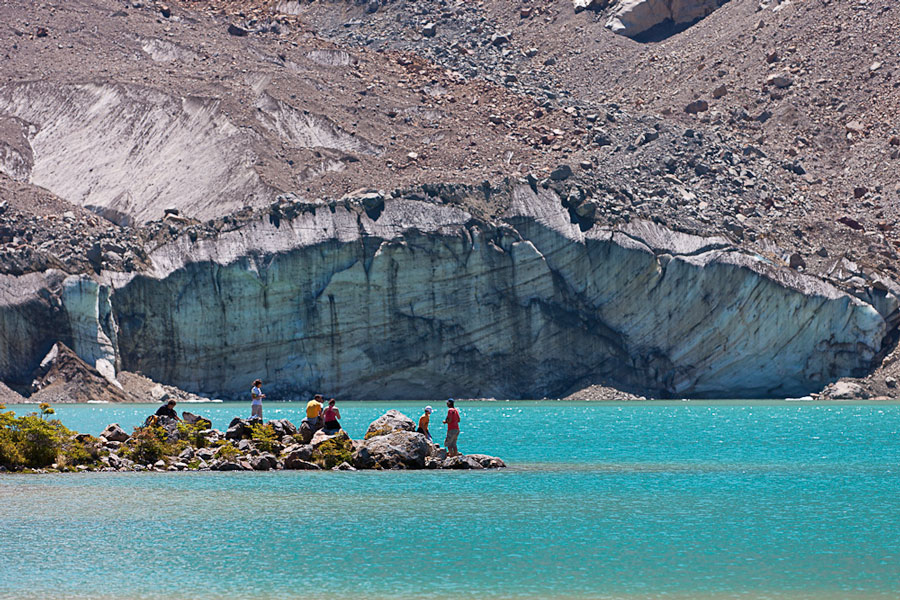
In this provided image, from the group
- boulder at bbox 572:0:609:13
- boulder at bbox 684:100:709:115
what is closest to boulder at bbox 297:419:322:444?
boulder at bbox 684:100:709:115

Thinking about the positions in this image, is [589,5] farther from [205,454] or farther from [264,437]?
[205,454]

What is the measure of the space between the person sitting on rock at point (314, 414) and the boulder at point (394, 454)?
1.86m

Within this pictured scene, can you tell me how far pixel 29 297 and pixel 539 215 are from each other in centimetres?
3407

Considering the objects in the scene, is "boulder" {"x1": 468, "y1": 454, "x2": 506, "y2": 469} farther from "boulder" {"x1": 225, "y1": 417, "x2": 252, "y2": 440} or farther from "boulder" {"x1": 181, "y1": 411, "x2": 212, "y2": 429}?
"boulder" {"x1": 181, "y1": 411, "x2": 212, "y2": 429}

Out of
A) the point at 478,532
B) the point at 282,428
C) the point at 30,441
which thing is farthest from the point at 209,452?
the point at 478,532

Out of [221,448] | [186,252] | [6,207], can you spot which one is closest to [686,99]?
[186,252]

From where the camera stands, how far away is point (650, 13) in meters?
131

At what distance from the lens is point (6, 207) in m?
89.1

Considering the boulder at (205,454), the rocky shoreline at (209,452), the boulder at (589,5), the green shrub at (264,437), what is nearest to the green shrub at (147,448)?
the rocky shoreline at (209,452)

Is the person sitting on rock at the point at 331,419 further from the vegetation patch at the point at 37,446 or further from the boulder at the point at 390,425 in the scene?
the vegetation patch at the point at 37,446

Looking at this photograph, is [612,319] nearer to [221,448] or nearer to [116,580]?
[221,448]

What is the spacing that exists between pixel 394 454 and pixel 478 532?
11665mm

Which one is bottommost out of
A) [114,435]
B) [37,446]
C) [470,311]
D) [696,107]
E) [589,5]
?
[37,446]

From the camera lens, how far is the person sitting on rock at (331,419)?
3416 cm
